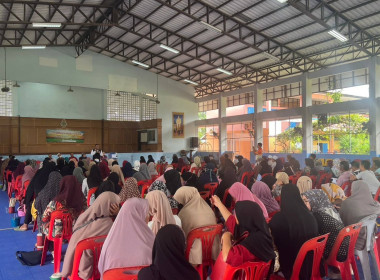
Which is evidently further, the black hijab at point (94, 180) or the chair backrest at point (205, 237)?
the black hijab at point (94, 180)

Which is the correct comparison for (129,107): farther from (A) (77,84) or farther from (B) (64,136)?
(B) (64,136)

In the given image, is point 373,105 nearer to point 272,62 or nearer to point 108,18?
point 272,62

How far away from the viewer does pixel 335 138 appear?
16.2 metres

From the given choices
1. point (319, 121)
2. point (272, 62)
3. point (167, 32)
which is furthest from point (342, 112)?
point (167, 32)

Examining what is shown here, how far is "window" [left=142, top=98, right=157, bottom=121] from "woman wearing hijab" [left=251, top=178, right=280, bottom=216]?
17.7 metres

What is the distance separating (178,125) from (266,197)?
719 inches

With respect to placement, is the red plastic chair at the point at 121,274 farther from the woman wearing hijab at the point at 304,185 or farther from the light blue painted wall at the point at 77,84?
the light blue painted wall at the point at 77,84

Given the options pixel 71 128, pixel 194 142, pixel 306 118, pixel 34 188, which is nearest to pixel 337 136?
pixel 306 118

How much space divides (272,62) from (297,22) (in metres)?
4.44

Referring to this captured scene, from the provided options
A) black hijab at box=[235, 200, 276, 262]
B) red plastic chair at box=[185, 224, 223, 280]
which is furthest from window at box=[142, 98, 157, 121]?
black hijab at box=[235, 200, 276, 262]

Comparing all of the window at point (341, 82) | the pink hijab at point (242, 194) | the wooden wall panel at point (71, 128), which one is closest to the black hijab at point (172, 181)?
the pink hijab at point (242, 194)

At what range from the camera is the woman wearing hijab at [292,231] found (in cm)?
260

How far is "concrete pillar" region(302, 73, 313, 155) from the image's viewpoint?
53.0 ft

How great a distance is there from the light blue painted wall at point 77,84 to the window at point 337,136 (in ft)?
30.7
